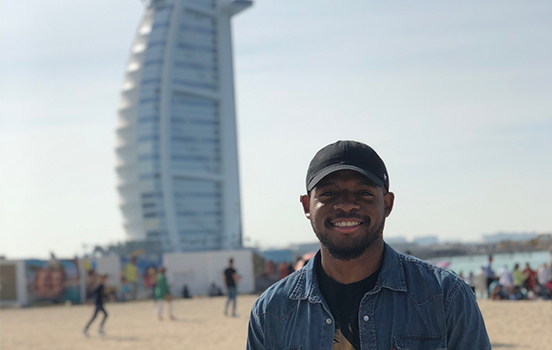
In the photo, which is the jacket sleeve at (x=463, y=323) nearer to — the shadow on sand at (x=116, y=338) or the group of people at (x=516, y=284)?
the shadow on sand at (x=116, y=338)

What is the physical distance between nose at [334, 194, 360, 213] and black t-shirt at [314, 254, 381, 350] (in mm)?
247

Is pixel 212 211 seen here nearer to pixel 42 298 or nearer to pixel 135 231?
pixel 135 231

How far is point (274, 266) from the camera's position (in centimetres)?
3056

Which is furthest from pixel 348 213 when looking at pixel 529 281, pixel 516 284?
pixel 529 281

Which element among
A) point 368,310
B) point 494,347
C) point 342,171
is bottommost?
point 494,347

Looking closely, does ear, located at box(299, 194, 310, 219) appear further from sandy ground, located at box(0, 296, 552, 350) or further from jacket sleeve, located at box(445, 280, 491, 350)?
sandy ground, located at box(0, 296, 552, 350)

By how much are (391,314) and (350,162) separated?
0.50 metres

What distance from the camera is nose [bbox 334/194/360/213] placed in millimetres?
2385

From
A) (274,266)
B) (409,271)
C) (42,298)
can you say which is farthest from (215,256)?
(409,271)

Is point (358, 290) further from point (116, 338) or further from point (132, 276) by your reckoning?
point (132, 276)

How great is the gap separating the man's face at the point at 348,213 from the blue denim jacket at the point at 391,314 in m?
0.12

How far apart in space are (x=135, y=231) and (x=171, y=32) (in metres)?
29.1

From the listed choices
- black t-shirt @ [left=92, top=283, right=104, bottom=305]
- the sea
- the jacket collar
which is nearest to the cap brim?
the jacket collar

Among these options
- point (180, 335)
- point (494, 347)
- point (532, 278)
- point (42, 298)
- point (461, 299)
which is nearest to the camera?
point (461, 299)
